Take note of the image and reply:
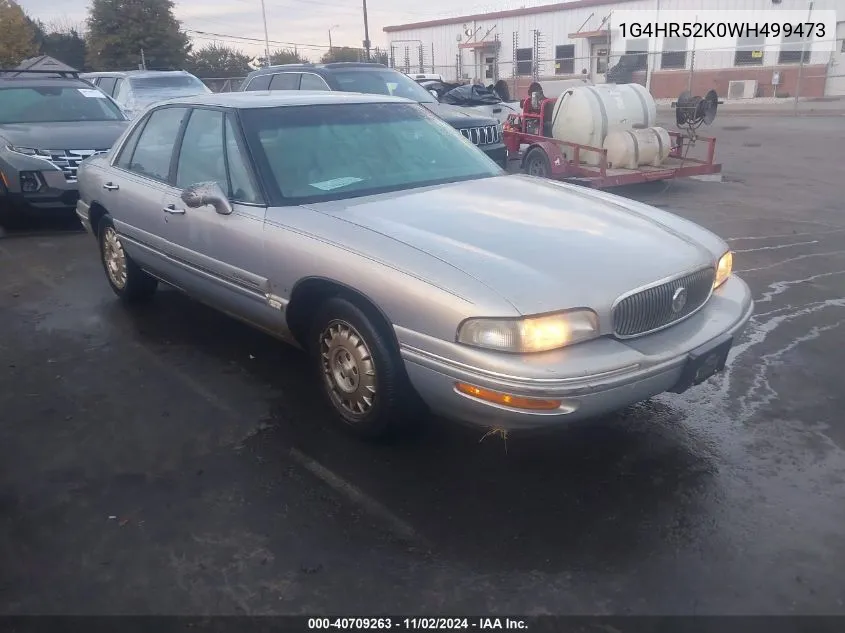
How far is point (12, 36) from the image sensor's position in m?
31.3

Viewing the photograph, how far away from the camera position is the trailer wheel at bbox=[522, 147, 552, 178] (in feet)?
33.8

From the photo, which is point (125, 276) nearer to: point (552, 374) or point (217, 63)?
point (552, 374)

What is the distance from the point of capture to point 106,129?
9.09 meters

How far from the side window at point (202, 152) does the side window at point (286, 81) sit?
24.5 feet

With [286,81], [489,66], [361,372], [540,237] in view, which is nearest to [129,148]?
[361,372]

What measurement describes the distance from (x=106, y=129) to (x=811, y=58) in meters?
29.3

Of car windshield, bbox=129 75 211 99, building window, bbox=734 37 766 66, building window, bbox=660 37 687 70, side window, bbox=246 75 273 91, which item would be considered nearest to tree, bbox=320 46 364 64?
building window, bbox=660 37 687 70

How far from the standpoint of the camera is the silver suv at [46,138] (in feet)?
27.3

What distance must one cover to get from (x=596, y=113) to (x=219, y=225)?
759cm

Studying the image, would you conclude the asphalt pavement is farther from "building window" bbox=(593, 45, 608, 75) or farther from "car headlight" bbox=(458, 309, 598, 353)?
"building window" bbox=(593, 45, 608, 75)

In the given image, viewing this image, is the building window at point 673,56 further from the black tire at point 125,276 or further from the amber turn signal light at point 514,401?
the amber turn signal light at point 514,401

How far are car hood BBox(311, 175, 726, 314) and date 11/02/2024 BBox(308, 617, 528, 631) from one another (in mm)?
1120

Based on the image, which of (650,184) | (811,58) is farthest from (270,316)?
(811,58)

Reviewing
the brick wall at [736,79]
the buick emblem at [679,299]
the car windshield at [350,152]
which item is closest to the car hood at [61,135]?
the car windshield at [350,152]
